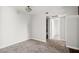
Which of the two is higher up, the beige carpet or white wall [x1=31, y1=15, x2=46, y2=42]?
white wall [x1=31, y1=15, x2=46, y2=42]

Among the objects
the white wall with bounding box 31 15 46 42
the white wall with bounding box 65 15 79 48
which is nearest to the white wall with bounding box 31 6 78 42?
the white wall with bounding box 31 15 46 42

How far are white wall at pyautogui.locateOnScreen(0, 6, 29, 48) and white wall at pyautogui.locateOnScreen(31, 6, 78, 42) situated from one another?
6.1 inches

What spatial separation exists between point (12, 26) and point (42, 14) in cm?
61

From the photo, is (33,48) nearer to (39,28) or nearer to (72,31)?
(39,28)

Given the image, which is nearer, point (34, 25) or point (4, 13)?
point (4, 13)

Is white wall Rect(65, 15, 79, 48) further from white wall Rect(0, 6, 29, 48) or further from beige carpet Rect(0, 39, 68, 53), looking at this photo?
white wall Rect(0, 6, 29, 48)

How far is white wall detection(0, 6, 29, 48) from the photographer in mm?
1655

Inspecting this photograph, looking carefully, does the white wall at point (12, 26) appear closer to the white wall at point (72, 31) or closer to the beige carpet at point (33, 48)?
the beige carpet at point (33, 48)

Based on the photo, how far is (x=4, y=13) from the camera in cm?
165

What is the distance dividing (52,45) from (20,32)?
26.1 inches

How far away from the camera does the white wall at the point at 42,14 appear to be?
1673 mm
